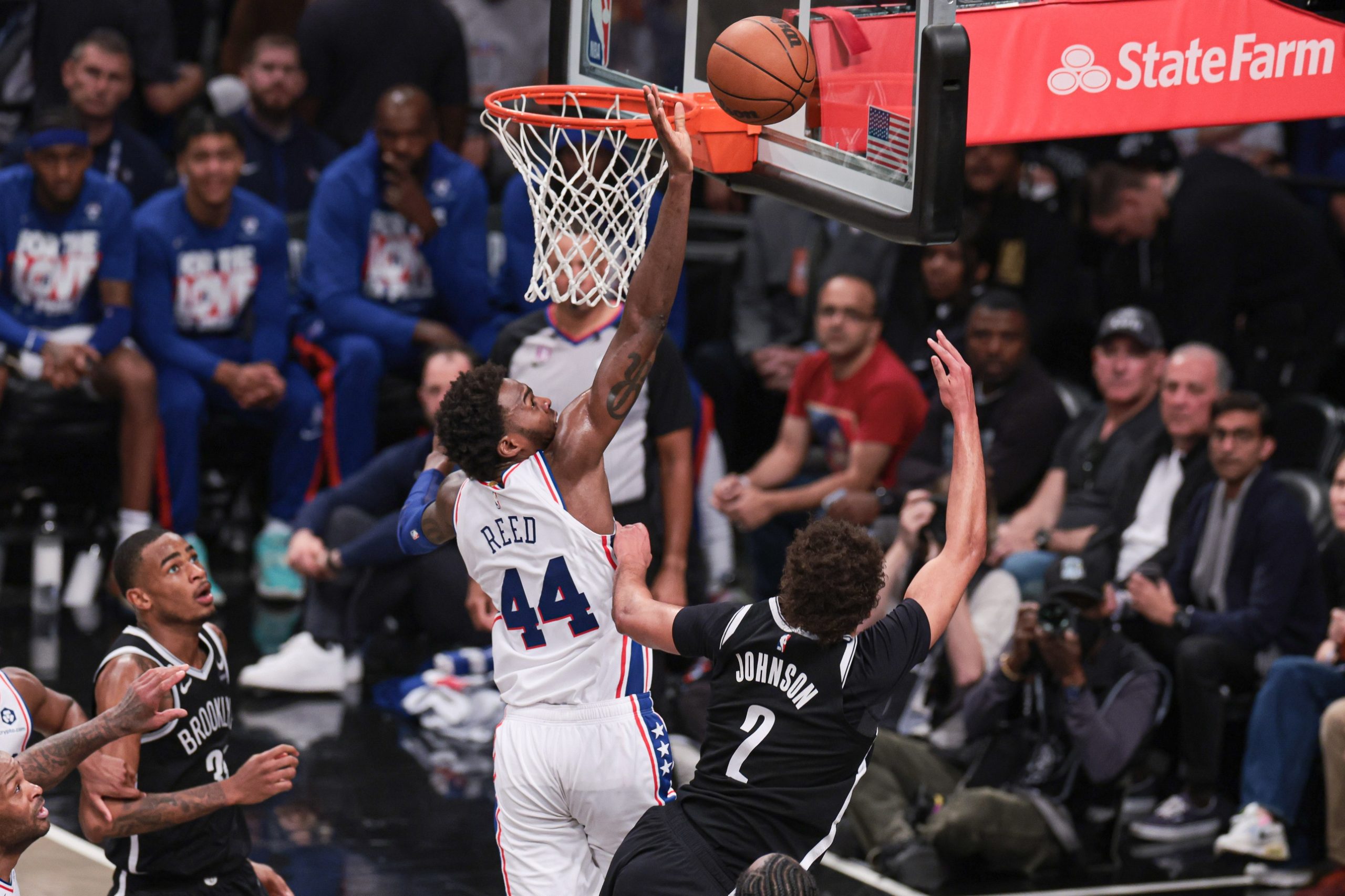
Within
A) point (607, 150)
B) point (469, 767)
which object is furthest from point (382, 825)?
point (607, 150)

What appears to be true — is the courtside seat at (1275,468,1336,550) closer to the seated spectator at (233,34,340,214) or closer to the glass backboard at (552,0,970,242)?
the glass backboard at (552,0,970,242)

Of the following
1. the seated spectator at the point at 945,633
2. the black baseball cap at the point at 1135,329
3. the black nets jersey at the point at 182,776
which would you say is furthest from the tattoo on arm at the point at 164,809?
the black baseball cap at the point at 1135,329

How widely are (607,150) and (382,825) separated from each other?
2.58m

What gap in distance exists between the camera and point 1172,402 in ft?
24.2

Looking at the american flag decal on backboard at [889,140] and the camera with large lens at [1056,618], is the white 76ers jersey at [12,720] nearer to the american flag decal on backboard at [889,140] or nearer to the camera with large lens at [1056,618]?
the american flag decal on backboard at [889,140]

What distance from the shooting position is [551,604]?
4582 millimetres

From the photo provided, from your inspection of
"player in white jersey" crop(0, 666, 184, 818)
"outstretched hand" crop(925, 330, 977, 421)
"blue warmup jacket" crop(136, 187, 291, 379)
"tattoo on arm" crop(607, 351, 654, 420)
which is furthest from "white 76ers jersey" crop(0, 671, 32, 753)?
"blue warmup jacket" crop(136, 187, 291, 379)

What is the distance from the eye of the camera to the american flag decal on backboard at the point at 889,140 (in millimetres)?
4664

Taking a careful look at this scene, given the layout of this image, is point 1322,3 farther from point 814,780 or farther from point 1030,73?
point 814,780

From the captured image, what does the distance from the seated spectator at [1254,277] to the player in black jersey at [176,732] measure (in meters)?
5.61

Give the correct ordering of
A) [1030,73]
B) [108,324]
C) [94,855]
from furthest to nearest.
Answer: [108,324] → [94,855] → [1030,73]

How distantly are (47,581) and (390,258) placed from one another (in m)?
2.37

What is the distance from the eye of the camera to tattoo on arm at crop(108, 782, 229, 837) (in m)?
4.44

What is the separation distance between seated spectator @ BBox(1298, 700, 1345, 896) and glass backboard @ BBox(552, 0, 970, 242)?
107 inches
